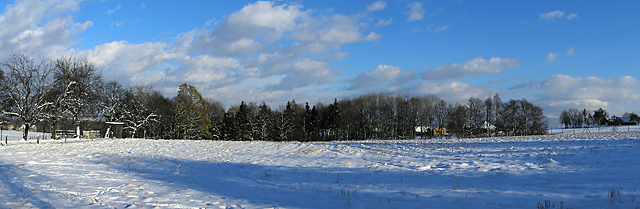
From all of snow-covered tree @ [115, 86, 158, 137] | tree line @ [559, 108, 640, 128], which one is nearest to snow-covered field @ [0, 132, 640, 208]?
snow-covered tree @ [115, 86, 158, 137]

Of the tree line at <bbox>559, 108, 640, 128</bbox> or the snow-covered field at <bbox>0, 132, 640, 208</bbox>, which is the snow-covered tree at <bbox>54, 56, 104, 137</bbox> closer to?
the snow-covered field at <bbox>0, 132, 640, 208</bbox>

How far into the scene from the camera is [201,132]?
4988cm

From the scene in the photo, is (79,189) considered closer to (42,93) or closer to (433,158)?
(433,158)

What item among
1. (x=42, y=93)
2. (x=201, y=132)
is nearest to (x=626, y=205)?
(x=42, y=93)

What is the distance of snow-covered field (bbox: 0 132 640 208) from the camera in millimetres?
8680

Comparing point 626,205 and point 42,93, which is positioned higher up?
point 42,93

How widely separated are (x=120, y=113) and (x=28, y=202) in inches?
1838

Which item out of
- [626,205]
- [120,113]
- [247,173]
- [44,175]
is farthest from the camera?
[120,113]

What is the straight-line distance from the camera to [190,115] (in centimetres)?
4938

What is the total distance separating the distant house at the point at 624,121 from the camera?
121025 mm

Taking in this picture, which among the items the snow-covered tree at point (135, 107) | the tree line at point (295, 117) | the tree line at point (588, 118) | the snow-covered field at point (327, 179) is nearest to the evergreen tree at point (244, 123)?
the tree line at point (295, 117)

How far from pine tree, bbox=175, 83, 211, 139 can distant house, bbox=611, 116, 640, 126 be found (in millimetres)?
141684

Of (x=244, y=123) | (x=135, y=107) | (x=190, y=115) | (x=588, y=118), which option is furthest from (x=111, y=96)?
(x=588, y=118)

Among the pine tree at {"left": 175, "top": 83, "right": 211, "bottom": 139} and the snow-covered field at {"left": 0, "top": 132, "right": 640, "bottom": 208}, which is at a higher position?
the pine tree at {"left": 175, "top": 83, "right": 211, "bottom": 139}
